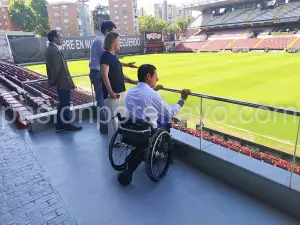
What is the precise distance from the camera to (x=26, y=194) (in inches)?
85.9

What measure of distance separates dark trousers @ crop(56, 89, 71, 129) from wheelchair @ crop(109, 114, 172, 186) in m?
1.63

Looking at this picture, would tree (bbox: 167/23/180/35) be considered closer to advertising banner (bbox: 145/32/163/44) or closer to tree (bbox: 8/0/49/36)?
tree (bbox: 8/0/49/36)

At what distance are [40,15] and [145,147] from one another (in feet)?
201

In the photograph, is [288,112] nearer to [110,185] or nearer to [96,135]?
[110,185]

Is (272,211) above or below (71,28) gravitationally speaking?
below

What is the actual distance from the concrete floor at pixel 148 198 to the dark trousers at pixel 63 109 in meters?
0.85

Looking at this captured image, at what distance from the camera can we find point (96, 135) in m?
3.47

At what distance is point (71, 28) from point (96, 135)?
193 feet

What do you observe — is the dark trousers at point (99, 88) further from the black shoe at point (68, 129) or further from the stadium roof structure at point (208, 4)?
the stadium roof structure at point (208, 4)

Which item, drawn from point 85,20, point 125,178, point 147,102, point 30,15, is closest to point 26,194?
point 125,178

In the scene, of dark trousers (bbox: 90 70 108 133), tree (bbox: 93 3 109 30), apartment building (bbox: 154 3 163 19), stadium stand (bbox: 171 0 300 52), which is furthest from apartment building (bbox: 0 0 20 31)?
apartment building (bbox: 154 3 163 19)

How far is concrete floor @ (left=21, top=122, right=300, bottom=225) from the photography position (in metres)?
1.83

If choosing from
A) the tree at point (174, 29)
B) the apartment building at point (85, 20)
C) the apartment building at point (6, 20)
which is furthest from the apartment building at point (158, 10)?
the apartment building at point (6, 20)

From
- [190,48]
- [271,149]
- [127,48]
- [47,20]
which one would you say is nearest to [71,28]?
[47,20]
